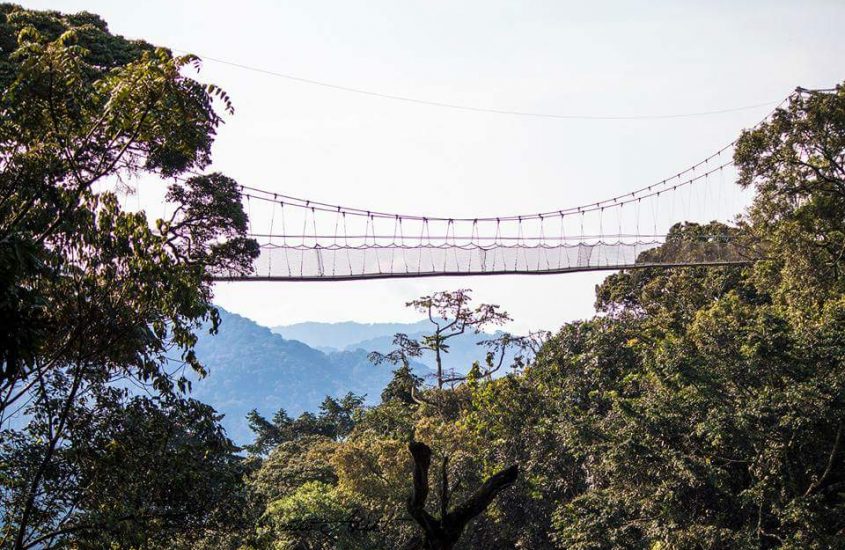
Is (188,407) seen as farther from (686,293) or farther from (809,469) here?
(686,293)

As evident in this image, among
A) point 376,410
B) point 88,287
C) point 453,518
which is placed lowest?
point 376,410

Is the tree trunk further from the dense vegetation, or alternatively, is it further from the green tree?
the green tree

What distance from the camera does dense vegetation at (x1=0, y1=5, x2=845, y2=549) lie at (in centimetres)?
675

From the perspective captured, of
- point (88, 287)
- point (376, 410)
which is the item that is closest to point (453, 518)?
point (88, 287)

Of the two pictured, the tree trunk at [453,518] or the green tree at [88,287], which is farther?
the green tree at [88,287]

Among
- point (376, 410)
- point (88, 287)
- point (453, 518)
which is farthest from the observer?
point (376, 410)

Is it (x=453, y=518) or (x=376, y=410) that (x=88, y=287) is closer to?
(x=453, y=518)

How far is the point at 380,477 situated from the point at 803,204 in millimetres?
11230

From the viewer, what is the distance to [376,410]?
96.9 feet

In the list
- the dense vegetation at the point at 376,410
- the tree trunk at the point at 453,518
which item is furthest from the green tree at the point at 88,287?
the tree trunk at the point at 453,518

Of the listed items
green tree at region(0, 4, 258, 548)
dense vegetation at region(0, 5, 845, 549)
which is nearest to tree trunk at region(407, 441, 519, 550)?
dense vegetation at region(0, 5, 845, 549)

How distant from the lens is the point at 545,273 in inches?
744

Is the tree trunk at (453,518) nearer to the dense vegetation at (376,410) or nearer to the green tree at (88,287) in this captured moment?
the dense vegetation at (376,410)

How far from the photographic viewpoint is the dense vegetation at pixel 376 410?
6754 millimetres
